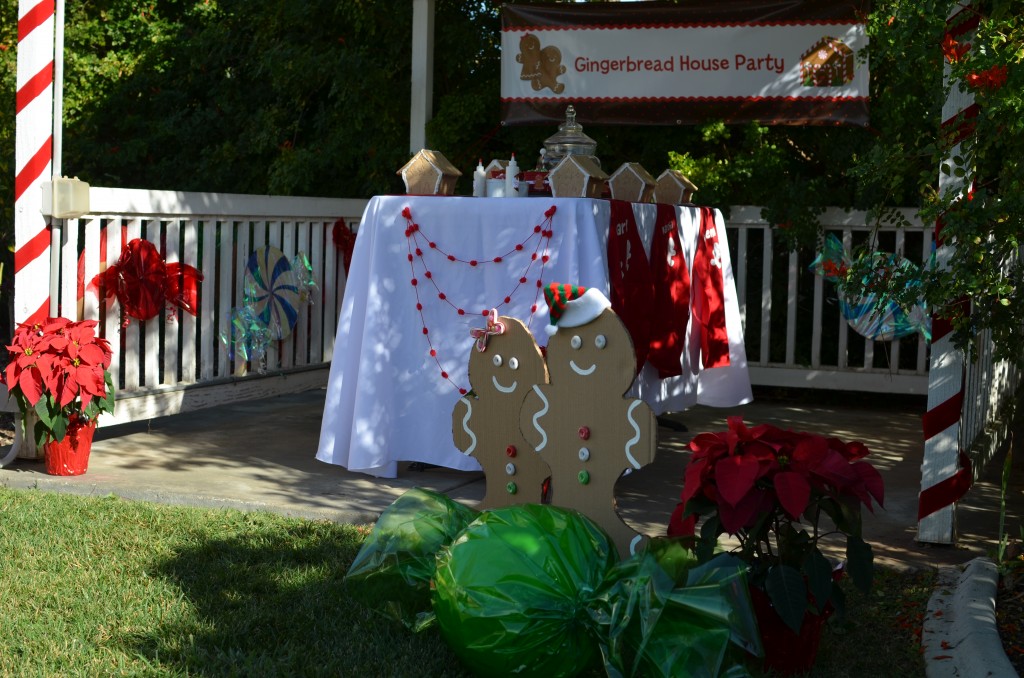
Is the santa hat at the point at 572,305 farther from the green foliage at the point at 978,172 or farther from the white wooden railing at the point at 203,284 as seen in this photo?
the white wooden railing at the point at 203,284

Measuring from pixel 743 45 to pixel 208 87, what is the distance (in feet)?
17.2

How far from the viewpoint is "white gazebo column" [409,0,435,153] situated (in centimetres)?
759

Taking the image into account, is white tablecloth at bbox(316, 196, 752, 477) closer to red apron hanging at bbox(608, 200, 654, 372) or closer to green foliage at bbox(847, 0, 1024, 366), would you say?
red apron hanging at bbox(608, 200, 654, 372)

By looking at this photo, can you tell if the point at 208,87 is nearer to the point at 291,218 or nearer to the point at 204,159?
the point at 204,159

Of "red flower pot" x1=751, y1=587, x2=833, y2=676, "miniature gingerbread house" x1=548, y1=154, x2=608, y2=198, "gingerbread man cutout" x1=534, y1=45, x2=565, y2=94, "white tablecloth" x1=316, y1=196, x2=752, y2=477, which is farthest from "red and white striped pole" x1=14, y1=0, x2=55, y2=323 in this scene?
"gingerbread man cutout" x1=534, y1=45, x2=565, y2=94

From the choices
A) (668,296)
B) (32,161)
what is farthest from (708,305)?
(32,161)

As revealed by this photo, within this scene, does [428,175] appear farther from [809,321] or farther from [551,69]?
[809,321]

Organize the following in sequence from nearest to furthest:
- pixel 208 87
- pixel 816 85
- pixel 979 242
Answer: pixel 979 242 < pixel 816 85 < pixel 208 87

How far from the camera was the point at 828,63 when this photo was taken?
7.51 m

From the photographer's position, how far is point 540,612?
9.46 feet

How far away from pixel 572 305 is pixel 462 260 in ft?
4.60

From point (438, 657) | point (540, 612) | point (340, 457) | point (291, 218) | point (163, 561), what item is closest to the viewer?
point (540, 612)

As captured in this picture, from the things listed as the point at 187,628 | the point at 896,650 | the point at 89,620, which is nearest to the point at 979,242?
the point at 896,650

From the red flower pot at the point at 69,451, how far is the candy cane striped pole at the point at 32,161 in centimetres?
28
